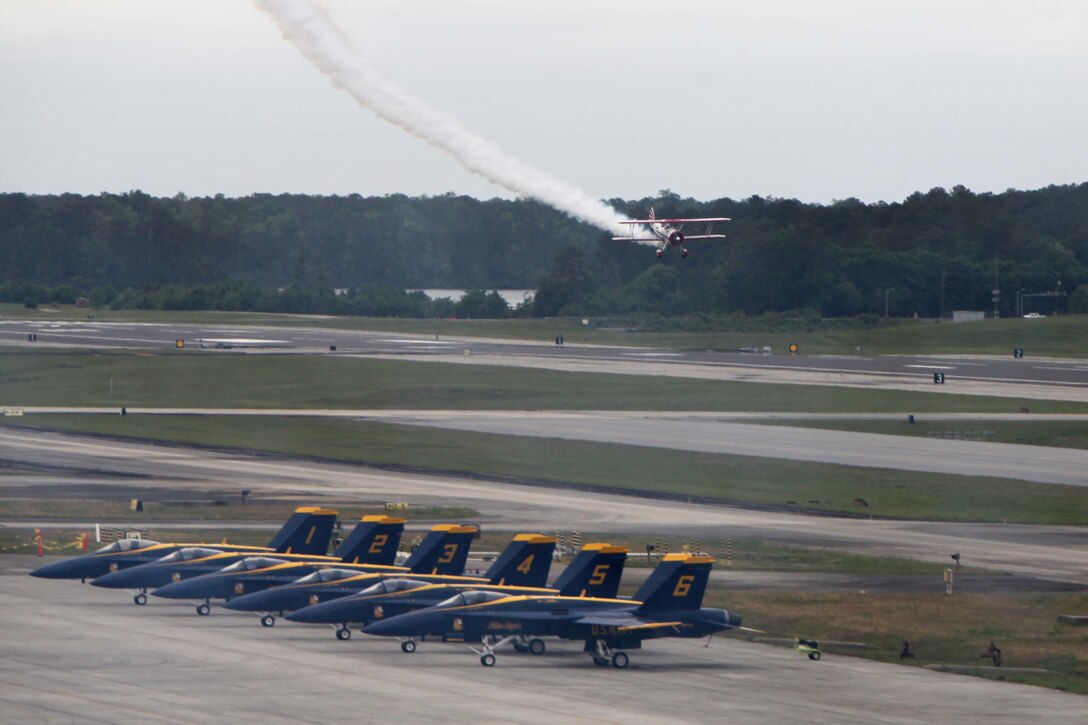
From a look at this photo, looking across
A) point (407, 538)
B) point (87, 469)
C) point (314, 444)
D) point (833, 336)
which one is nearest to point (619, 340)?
point (833, 336)

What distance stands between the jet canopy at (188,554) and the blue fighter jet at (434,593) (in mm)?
7693

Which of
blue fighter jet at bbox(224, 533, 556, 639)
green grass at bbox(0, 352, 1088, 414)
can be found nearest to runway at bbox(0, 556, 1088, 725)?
blue fighter jet at bbox(224, 533, 556, 639)

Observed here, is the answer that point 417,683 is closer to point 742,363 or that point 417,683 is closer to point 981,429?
point 981,429

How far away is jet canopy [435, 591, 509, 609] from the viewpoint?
1828 inches

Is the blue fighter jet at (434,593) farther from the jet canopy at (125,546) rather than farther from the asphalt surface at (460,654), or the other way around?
the jet canopy at (125,546)

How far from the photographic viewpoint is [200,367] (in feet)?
530

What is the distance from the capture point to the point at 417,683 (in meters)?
Answer: 41.7

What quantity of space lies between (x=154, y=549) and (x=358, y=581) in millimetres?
10245

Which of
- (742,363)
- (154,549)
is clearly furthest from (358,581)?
(742,363)

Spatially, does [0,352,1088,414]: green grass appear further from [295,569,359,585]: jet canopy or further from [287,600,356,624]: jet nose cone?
[287,600,356,624]: jet nose cone

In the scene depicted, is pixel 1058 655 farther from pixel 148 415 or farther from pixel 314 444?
pixel 148 415

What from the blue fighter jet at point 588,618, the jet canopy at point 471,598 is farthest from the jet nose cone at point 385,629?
the jet canopy at point 471,598

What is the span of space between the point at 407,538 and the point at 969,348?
139 m

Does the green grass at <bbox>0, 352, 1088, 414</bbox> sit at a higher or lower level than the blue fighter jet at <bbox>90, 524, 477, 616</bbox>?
higher
